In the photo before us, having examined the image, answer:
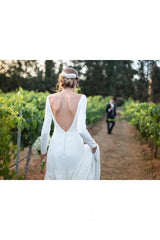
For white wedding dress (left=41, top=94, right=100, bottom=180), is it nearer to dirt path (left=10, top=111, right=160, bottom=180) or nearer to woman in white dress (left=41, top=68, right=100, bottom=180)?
woman in white dress (left=41, top=68, right=100, bottom=180)

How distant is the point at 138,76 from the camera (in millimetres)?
4008

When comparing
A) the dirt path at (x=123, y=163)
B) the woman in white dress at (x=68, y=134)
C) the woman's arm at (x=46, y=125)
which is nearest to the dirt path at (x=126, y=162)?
the dirt path at (x=123, y=163)

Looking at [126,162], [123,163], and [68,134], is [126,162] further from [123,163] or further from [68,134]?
[68,134]

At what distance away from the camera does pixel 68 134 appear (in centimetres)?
248

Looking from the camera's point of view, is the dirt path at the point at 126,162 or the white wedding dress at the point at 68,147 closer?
the white wedding dress at the point at 68,147

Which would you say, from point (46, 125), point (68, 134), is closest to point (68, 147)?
point (68, 134)

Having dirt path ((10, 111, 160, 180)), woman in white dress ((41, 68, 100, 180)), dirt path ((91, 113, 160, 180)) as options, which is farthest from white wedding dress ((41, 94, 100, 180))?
dirt path ((91, 113, 160, 180))

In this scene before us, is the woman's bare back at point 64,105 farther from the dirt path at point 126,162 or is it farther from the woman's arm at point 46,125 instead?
the dirt path at point 126,162

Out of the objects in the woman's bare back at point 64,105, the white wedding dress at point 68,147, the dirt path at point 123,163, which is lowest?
the dirt path at point 123,163

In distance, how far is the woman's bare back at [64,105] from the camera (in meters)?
2.43

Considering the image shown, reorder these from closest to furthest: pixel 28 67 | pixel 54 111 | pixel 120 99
Answer: pixel 54 111
pixel 28 67
pixel 120 99
